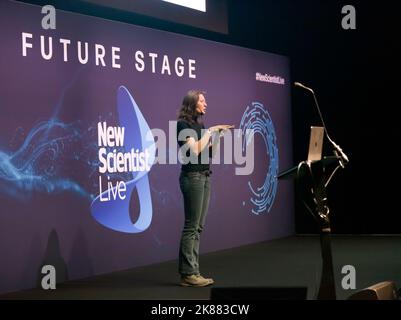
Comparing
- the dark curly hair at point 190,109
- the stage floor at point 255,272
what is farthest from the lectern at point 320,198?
the dark curly hair at point 190,109

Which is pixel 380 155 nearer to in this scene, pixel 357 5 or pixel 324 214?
pixel 357 5

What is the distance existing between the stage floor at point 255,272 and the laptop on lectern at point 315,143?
73cm

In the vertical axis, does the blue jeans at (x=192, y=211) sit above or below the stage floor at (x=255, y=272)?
above

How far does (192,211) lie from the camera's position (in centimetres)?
580

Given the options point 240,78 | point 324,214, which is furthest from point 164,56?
point 324,214

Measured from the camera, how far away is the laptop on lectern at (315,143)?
14.4 feet

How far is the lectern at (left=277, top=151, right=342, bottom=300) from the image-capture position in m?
4.21

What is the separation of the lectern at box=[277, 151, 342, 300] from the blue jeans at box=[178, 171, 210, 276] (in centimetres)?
147

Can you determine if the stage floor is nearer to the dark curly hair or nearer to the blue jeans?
the blue jeans

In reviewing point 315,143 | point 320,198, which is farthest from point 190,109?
point 320,198

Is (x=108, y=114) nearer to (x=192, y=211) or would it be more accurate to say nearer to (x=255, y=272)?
(x=192, y=211)

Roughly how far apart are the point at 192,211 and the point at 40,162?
126cm

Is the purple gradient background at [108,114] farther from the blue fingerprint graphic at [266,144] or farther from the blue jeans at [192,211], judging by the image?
the blue jeans at [192,211]
